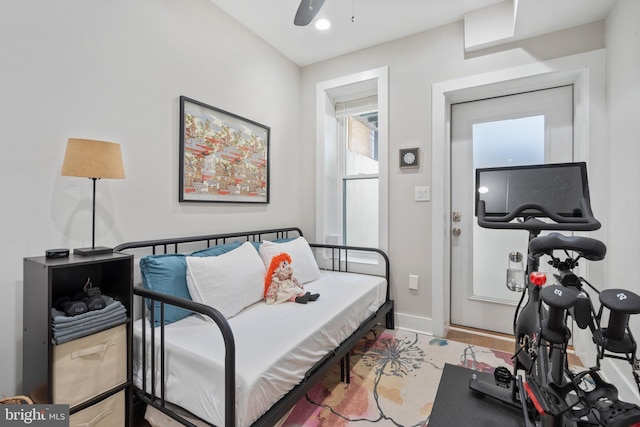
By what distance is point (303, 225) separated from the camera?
326 cm

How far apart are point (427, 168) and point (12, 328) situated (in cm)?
279

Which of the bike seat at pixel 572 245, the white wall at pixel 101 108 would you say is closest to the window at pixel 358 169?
the white wall at pixel 101 108

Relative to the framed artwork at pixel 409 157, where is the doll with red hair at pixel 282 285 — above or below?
below

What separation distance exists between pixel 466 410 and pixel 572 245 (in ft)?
3.20

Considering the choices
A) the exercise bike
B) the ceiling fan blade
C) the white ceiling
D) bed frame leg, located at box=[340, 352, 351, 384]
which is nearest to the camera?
the exercise bike

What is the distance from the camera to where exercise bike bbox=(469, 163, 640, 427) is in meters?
0.88

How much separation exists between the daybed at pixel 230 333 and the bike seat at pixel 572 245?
1081 millimetres

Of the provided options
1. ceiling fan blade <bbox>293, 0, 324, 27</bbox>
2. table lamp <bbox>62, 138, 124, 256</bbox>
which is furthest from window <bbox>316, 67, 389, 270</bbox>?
table lamp <bbox>62, 138, 124, 256</bbox>

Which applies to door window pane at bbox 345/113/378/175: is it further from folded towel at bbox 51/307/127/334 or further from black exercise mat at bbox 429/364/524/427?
folded towel at bbox 51/307/127/334

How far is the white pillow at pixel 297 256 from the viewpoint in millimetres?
2232

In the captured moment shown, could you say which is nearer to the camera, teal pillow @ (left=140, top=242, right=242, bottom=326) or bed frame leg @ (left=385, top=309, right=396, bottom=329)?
teal pillow @ (left=140, top=242, right=242, bottom=326)

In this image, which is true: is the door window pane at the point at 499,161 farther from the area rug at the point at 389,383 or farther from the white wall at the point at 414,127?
the area rug at the point at 389,383

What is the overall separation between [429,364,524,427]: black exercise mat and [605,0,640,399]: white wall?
74cm

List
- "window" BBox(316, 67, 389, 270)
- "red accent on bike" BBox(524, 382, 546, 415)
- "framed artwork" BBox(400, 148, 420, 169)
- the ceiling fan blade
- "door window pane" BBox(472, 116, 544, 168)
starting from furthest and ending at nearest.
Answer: "window" BBox(316, 67, 389, 270), "framed artwork" BBox(400, 148, 420, 169), "door window pane" BBox(472, 116, 544, 168), the ceiling fan blade, "red accent on bike" BBox(524, 382, 546, 415)
